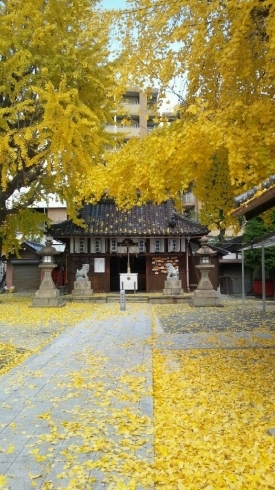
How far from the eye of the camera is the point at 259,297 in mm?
25625

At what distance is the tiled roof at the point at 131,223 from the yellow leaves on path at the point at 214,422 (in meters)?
17.0

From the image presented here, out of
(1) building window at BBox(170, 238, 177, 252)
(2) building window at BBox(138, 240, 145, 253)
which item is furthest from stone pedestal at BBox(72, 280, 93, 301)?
(1) building window at BBox(170, 238, 177, 252)

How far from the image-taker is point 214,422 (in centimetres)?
468

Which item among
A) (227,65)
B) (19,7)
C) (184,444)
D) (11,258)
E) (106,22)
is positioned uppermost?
(19,7)

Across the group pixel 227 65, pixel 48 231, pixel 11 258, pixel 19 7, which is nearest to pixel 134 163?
pixel 227 65

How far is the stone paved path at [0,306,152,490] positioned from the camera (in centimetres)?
359

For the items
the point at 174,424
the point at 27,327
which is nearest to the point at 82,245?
the point at 27,327

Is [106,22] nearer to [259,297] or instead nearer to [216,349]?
[216,349]

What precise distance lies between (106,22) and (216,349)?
6.56m

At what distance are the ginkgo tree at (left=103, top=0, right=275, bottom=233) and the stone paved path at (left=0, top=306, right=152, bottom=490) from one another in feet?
10.2

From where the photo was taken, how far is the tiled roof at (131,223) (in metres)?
24.4

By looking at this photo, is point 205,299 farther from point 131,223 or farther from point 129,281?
point 131,223

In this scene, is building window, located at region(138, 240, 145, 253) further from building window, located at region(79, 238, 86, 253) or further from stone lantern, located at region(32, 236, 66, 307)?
stone lantern, located at region(32, 236, 66, 307)

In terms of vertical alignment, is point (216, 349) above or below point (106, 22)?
below
